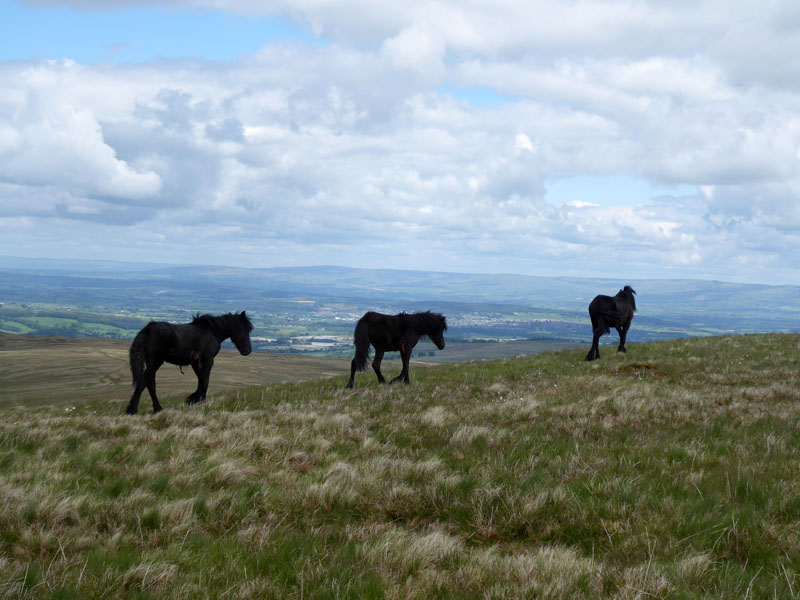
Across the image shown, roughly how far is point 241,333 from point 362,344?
366 cm

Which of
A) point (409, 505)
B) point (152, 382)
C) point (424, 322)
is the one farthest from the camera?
point (424, 322)

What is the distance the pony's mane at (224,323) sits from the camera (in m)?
15.6

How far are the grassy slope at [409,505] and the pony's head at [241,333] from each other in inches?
223

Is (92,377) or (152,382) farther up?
(152,382)

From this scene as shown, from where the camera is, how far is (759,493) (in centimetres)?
566

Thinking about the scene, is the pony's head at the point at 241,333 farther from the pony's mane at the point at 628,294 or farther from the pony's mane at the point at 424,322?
the pony's mane at the point at 628,294

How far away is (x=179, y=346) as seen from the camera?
1434cm

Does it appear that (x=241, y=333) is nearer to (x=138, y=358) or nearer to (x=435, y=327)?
(x=138, y=358)

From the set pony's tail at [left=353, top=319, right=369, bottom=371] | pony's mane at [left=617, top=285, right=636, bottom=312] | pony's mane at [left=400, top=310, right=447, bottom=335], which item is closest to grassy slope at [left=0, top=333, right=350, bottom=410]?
pony's tail at [left=353, top=319, right=369, bottom=371]

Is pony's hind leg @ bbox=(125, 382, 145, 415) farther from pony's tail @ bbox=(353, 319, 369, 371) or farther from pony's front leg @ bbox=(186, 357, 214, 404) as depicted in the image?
pony's tail @ bbox=(353, 319, 369, 371)

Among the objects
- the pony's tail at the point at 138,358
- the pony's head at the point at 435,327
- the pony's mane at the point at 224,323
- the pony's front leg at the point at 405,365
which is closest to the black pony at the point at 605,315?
the pony's head at the point at 435,327

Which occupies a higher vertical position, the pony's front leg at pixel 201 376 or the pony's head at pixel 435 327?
the pony's head at pixel 435 327

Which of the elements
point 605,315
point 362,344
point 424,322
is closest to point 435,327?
point 424,322

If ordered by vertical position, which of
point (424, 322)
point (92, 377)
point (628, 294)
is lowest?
point (92, 377)
